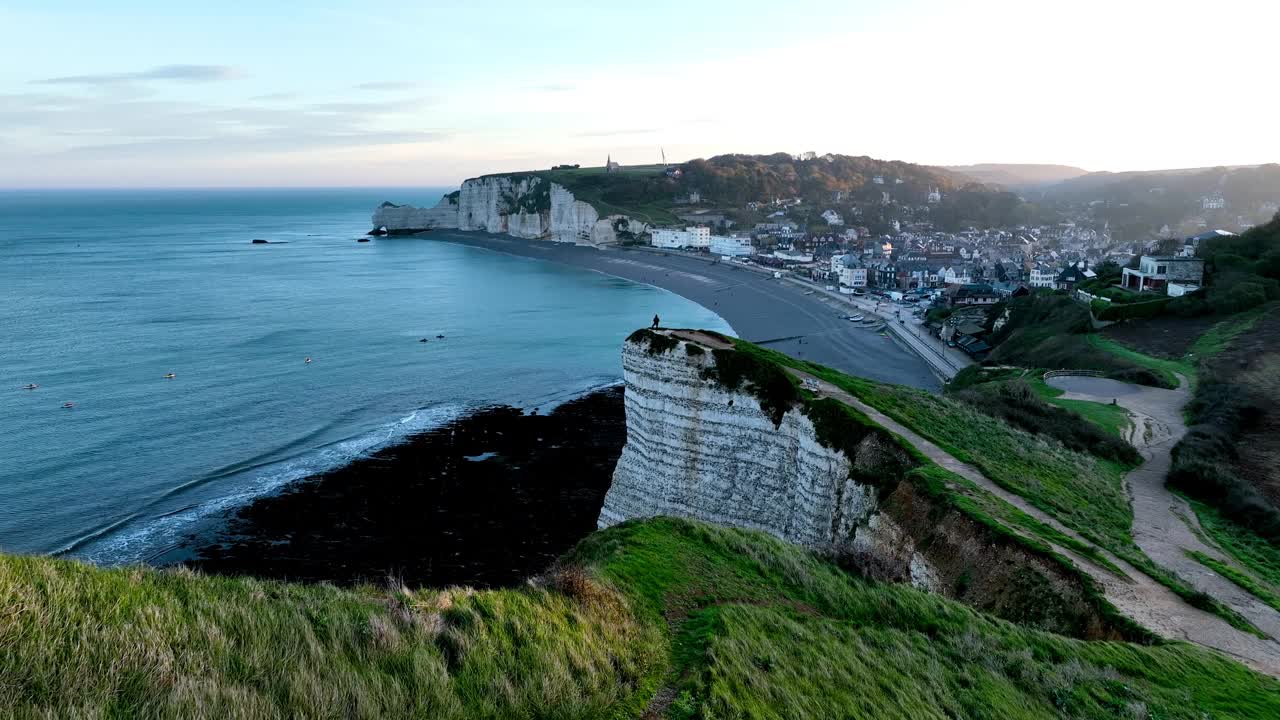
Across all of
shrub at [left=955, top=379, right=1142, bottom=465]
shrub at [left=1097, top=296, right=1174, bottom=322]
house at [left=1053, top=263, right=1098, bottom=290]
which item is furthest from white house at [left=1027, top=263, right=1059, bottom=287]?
shrub at [left=955, top=379, right=1142, bottom=465]

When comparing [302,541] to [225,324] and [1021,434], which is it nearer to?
[1021,434]

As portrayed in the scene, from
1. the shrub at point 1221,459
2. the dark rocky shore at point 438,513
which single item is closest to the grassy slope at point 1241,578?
the shrub at point 1221,459

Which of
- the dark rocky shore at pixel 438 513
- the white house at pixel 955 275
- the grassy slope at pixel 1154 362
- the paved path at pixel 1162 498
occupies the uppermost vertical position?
the white house at pixel 955 275

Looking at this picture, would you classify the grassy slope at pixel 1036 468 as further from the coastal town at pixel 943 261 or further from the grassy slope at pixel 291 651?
the coastal town at pixel 943 261

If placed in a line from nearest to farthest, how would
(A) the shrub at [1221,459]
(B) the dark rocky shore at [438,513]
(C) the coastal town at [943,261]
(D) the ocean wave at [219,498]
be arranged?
(A) the shrub at [1221,459] → (B) the dark rocky shore at [438,513] → (D) the ocean wave at [219,498] → (C) the coastal town at [943,261]

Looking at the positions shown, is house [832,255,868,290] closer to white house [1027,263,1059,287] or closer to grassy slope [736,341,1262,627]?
white house [1027,263,1059,287]
